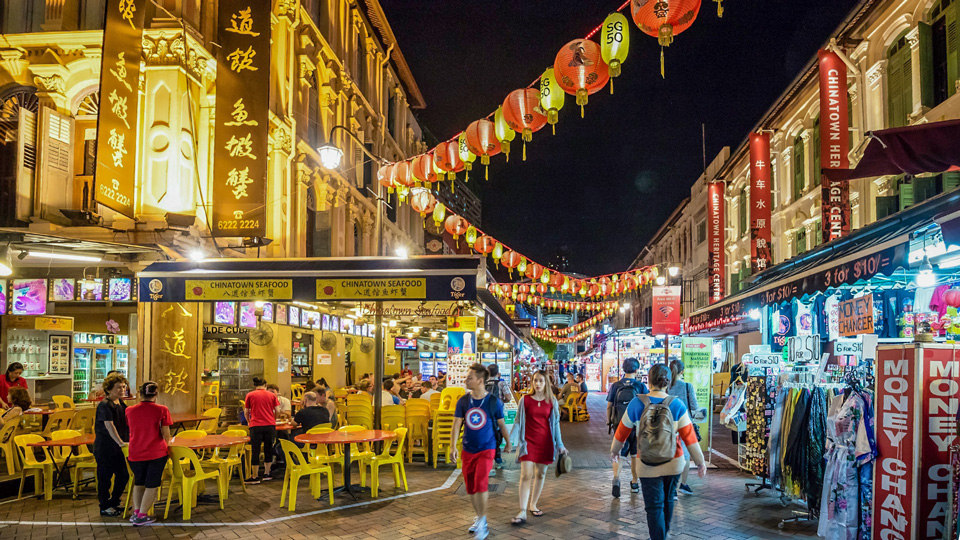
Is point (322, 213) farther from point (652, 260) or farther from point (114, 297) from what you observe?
point (652, 260)

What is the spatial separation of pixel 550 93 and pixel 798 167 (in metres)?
15.8

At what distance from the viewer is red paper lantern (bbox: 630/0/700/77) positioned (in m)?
7.14

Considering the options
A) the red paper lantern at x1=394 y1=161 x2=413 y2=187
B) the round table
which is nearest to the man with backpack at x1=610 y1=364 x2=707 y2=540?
the round table

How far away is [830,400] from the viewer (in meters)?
7.34

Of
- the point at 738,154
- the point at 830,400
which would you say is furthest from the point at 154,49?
the point at 738,154

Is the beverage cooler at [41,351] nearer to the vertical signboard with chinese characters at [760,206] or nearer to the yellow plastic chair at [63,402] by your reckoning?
the yellow plastic chair at [63,402]

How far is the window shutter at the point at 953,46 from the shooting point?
1236cm

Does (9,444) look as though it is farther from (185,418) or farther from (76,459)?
Answer: (185,418)

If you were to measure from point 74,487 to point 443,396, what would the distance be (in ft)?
20.1

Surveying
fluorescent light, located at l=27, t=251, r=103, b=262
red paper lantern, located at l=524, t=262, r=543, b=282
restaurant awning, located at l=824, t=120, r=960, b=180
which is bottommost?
fluorescent light, located at l=27, t=251, r=103, b=262

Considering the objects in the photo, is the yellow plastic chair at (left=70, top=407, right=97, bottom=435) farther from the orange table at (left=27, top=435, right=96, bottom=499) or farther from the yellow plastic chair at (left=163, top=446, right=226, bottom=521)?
the yellow plastic chair at (left=163, top=446, right=226, bottom=521)

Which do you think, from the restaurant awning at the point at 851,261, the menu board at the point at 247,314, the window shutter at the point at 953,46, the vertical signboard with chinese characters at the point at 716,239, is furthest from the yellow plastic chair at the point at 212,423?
the vertical signboard with chinese characters at the point at 716,239

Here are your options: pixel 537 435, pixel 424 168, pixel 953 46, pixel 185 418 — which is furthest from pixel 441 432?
pixel 953 46

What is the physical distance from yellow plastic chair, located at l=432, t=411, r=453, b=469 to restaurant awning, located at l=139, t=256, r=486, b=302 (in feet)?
9.43
